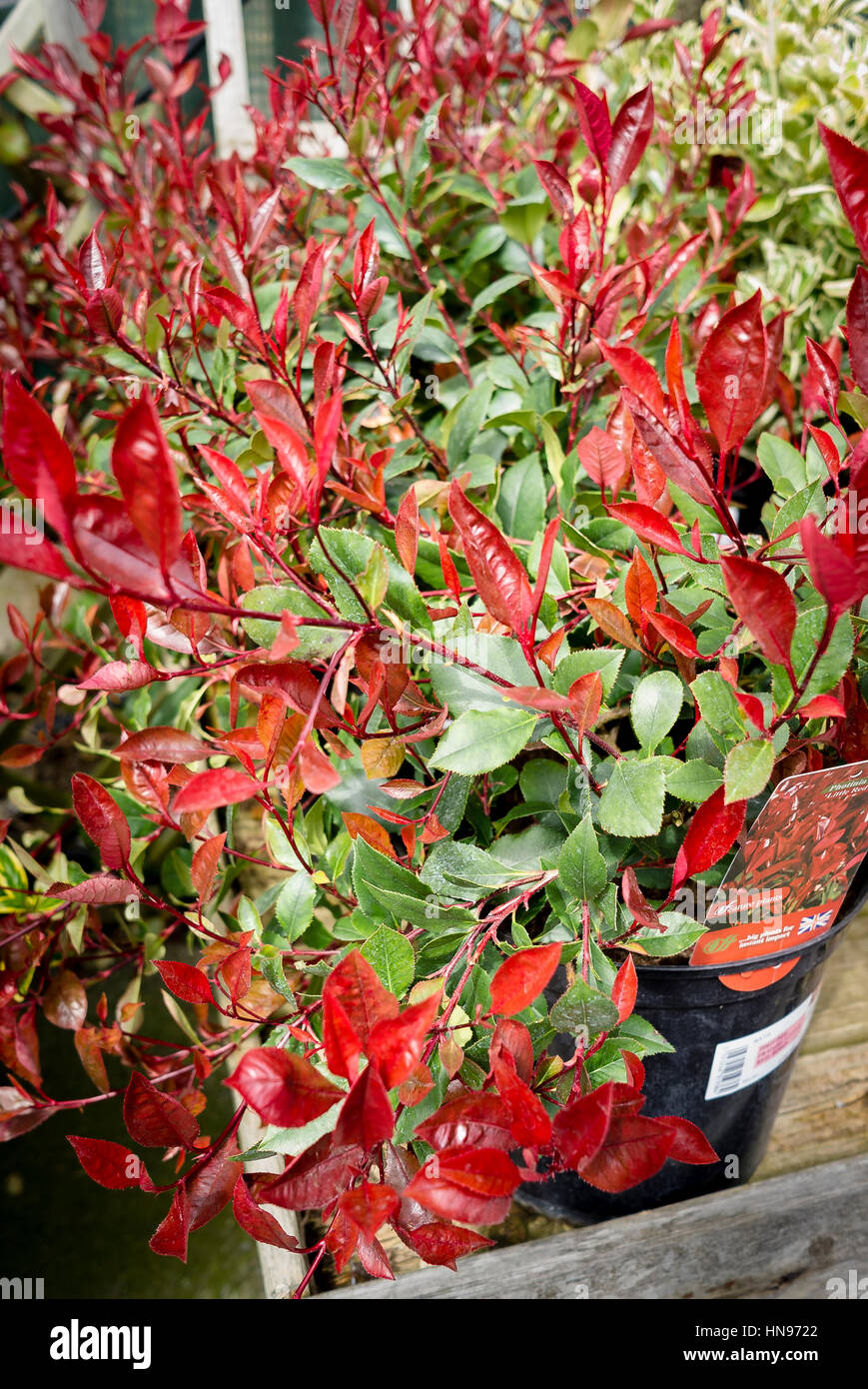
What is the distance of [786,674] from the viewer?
16.6 inches

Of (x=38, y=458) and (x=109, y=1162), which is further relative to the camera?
(x=109, y=1162)

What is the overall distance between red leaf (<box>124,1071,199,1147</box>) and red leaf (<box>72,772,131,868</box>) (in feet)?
0.46

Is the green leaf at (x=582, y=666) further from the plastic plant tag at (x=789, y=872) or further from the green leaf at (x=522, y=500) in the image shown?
the green leaf at (x=522, y=500)

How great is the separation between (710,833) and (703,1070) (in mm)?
336

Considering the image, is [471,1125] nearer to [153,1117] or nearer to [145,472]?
[153,1117]

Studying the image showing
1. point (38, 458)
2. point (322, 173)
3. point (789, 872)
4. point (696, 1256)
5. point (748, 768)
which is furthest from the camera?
point (322, 173)

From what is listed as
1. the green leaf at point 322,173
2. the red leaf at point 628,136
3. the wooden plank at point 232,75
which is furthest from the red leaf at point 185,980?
the wooden plank at point 232,75

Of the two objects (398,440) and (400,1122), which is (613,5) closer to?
(398,440)

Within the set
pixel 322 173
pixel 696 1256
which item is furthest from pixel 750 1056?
pixel 322 173

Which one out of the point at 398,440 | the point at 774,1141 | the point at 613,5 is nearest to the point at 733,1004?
the point at 774,1141

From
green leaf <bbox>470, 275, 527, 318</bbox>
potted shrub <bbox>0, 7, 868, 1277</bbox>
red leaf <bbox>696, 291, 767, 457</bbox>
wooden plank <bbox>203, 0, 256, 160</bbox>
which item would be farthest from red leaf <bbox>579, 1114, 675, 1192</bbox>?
wooden plank <bbox>203, 0, 256, 160</bbox>

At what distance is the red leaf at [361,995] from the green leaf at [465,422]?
507mm

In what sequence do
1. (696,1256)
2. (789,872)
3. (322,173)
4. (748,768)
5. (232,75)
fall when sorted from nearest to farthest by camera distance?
(748,768), (789,872), (696,1256), (322,173), (232,75)

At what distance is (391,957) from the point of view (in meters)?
0.45
